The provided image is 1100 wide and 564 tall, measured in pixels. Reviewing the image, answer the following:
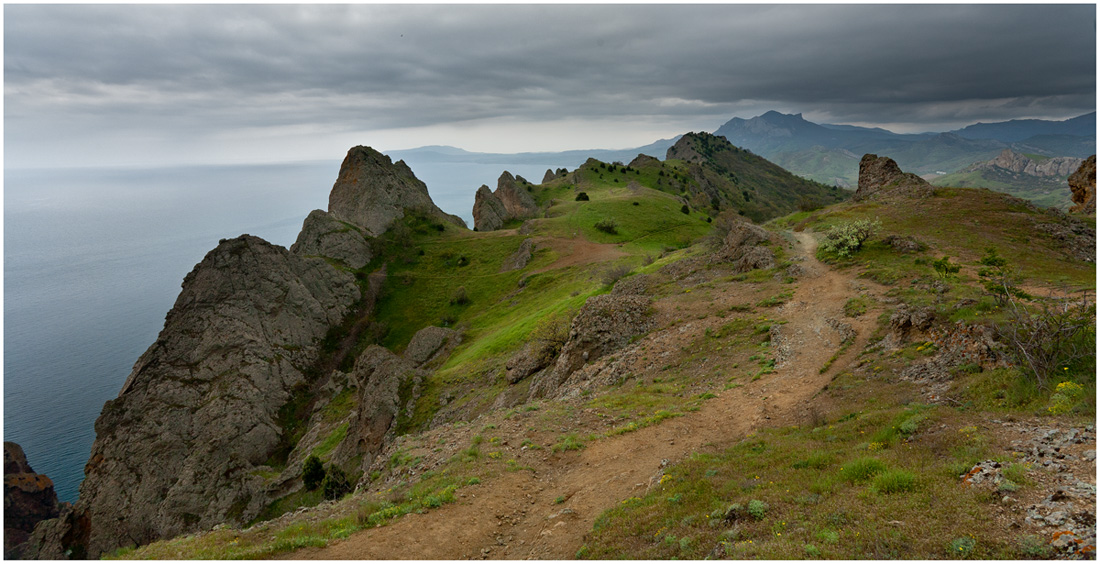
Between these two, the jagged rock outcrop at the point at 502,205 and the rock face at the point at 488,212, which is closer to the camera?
the rock face at the point at 488,212

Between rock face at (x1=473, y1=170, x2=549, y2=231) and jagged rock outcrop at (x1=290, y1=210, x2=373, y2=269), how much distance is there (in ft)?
96.4

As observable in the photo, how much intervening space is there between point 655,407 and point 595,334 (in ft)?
29.2

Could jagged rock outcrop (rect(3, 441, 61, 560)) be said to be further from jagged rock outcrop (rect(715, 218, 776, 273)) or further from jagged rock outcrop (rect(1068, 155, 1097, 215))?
jagged rock outcrop (rect(1068, 155, 1097, 215))

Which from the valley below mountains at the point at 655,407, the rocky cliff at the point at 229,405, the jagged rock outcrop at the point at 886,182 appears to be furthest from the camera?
the jagged rock outcrop at the point at 886,182

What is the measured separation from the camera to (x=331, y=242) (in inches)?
3127

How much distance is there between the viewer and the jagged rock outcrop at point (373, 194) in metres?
93.1

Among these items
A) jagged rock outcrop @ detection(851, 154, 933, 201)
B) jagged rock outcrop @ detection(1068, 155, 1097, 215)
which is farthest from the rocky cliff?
jagged rock outcrop @ detection(1068, 155, 1097, 215)

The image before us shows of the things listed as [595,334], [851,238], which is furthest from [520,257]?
[851,238]

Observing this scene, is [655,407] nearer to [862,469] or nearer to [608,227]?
[862,469]

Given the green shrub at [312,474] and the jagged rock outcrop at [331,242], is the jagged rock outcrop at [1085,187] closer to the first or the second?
the green shrub at [312,474]

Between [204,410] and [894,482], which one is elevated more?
[894,482]

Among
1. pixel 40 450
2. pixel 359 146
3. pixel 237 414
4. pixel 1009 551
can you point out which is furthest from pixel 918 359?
pixel 40 450

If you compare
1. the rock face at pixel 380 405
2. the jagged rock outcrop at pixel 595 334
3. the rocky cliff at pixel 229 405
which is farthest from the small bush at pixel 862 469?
the rocky cliff at pixel 229 405

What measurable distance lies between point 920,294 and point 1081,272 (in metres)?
12.7
